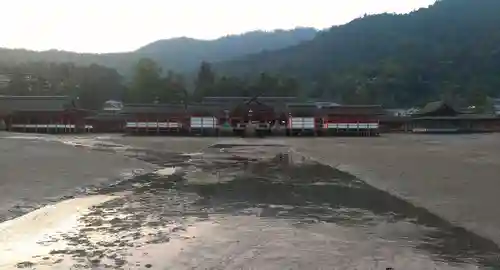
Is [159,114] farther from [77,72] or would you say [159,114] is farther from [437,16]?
[437,16]

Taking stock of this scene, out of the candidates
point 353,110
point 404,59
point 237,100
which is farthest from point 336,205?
point 404,59

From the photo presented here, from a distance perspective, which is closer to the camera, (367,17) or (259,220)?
(259,220)

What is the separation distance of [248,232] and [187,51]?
152 m

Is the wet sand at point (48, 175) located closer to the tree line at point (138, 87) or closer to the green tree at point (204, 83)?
the tree line at point (138, 87)

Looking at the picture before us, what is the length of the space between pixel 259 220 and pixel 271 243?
1.79 meters

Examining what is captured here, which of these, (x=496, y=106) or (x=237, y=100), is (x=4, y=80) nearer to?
(x=237, y=100)

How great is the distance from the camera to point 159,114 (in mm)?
60250

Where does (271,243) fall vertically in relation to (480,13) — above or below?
below

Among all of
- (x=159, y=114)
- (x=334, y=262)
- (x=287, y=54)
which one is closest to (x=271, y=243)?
(x=334, y=262)

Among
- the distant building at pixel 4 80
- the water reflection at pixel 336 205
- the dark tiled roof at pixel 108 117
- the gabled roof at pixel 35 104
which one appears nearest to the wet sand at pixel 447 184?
the water reflection at pixel 336 205

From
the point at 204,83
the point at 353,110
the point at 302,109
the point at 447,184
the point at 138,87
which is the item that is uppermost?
the point at 204,83

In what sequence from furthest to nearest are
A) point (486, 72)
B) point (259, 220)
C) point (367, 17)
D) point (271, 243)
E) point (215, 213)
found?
point (367, 17), point (486, 72), point (215, 213), point (259, 220), point (271, 243)

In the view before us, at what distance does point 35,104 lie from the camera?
61688 mm

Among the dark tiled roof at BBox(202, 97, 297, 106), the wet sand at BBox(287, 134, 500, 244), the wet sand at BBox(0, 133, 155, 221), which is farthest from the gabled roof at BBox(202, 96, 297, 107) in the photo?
Result: the wet sand at BBox(0, 133, 155, 221)
